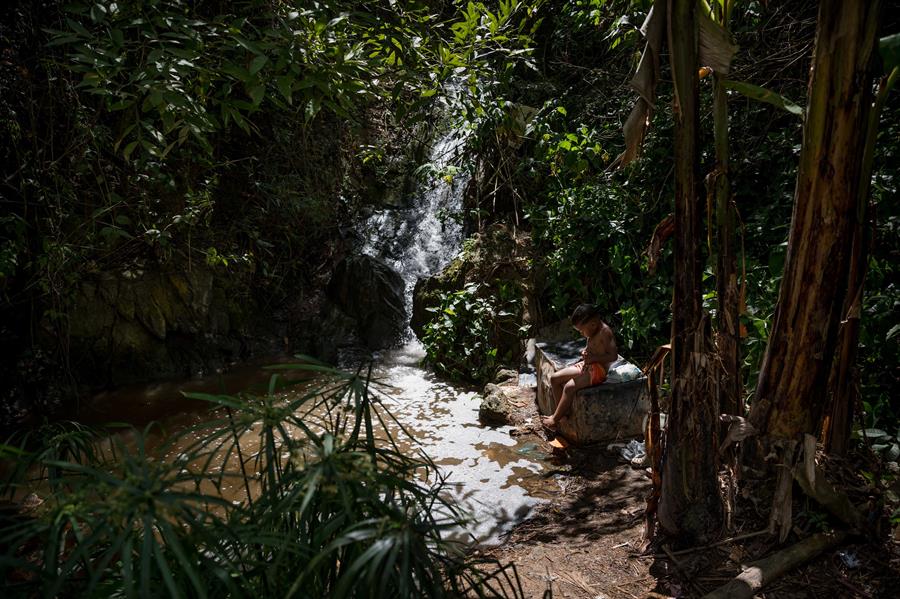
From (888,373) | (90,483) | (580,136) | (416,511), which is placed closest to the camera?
(90,483)

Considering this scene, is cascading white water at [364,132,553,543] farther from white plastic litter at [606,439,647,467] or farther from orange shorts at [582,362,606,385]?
orange shorts at [582,362,606,385]

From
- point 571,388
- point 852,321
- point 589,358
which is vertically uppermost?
point 852,321

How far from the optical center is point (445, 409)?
522 cm

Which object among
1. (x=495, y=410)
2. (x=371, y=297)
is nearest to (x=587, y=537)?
(x=495, y=410)

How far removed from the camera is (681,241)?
219 centimetres

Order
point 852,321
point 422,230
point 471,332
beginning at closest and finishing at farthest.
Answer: point 852,321
point 471,332
point 422,230

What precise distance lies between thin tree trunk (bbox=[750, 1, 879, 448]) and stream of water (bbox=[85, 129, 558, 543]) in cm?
146

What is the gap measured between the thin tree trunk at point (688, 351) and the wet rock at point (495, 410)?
7.51 feet

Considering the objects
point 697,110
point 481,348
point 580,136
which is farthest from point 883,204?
point 481,348

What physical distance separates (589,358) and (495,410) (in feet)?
3.60

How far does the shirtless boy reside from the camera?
3980mm

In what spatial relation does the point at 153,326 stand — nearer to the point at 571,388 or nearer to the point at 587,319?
the point at 571,388

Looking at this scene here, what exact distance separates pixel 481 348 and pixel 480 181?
2665mm

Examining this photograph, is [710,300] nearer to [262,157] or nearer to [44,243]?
[44,243]
